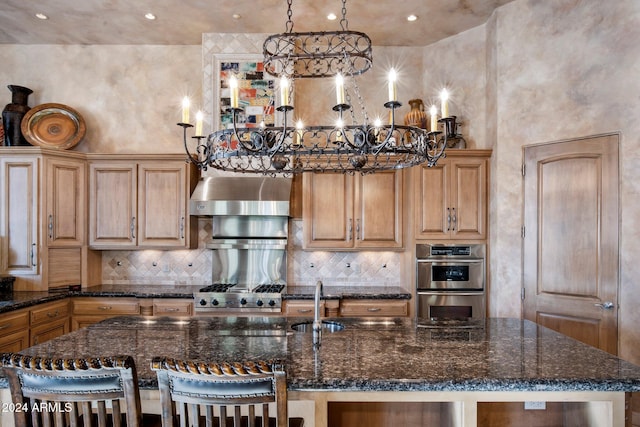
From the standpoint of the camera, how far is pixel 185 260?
439cm

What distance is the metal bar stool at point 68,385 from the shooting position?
1295 millimetres

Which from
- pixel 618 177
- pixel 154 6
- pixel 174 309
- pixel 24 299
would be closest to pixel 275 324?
pixel 174 309

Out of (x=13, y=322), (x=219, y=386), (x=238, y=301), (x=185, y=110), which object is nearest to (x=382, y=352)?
(x=219, y=386)

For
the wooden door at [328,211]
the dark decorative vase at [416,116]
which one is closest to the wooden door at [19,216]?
the wooden door at [328,211]

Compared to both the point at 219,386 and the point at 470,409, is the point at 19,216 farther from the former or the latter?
the point at 470,409

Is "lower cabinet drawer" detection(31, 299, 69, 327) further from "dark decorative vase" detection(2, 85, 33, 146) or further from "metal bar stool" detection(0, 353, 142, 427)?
"metal bar stool" detection(0, 353, 142, 427)

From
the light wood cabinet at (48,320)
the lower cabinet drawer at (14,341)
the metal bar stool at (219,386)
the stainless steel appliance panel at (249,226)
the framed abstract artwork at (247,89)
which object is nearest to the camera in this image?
the metal bar stool at (219,386)

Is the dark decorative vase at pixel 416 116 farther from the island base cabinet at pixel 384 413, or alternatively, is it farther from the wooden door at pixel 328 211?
the island base cabinet at pixel 384 413

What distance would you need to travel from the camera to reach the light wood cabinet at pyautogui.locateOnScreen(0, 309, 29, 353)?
3109 mm

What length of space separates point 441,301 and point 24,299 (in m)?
3.73

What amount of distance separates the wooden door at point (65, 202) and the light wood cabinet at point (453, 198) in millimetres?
3363

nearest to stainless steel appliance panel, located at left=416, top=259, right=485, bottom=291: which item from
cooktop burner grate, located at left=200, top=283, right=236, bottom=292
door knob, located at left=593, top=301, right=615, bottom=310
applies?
door knob, located at left=593, top=301, right=615, bottom=310

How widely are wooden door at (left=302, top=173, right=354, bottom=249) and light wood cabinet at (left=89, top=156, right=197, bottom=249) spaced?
1216 mm

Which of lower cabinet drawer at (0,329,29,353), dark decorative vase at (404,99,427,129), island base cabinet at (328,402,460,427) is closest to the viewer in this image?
island base cabinet at (328,402,460,427)
